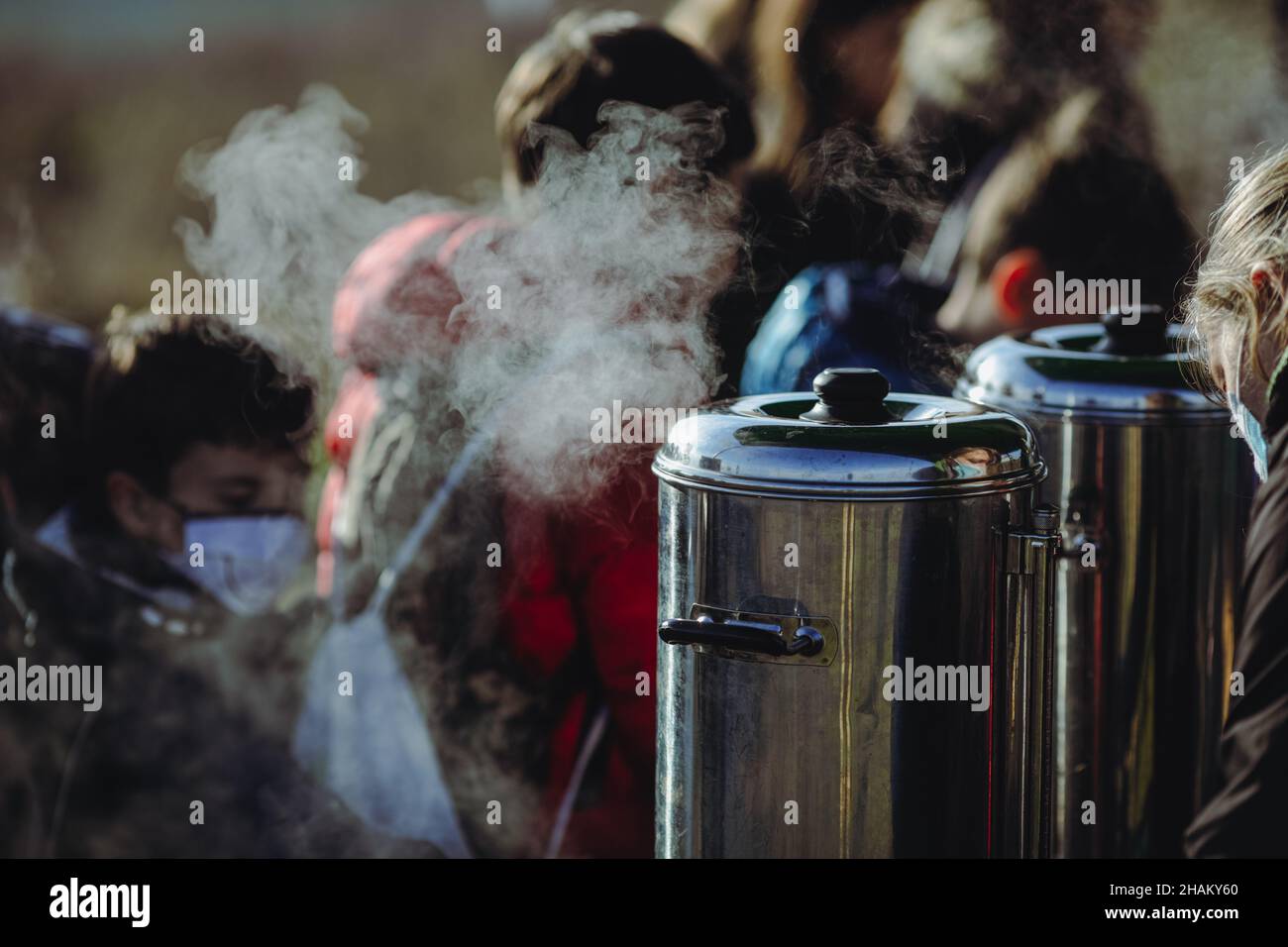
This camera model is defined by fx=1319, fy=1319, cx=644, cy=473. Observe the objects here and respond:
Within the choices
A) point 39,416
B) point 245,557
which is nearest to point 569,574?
point 245,557

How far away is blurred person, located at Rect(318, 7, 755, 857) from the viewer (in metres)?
3.03

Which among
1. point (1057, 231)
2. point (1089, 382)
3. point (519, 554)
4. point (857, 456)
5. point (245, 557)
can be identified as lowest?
point (245, 557)

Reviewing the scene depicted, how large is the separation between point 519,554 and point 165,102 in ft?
7.87

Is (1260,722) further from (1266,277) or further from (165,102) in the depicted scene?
(165,102)

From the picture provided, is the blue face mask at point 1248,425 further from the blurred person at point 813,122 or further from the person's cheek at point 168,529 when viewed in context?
the person's cheek at point 168,529

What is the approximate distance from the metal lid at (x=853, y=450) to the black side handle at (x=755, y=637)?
0.21 metres

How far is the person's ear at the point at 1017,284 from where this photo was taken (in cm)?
405

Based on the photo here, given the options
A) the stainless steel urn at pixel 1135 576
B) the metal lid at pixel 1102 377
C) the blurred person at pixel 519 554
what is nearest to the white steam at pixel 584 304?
the blurred person at pixel 519 554

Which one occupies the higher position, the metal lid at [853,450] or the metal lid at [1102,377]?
the metal lid at [1102,377]

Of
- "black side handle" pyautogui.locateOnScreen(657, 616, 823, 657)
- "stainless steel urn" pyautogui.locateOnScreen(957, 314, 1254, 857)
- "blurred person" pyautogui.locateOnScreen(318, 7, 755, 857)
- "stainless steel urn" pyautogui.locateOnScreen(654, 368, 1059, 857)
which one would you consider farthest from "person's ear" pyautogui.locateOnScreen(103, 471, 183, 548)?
"stainless steel urn" pyautogui.locateOnScreen(957, 314, 1254, 857)

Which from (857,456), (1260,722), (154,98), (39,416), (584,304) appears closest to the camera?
(1260,722)

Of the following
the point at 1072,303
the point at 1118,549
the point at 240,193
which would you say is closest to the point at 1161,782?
the point at 1118,549

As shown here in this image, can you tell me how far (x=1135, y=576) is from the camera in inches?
109

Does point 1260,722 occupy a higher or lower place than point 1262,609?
Result: lower
